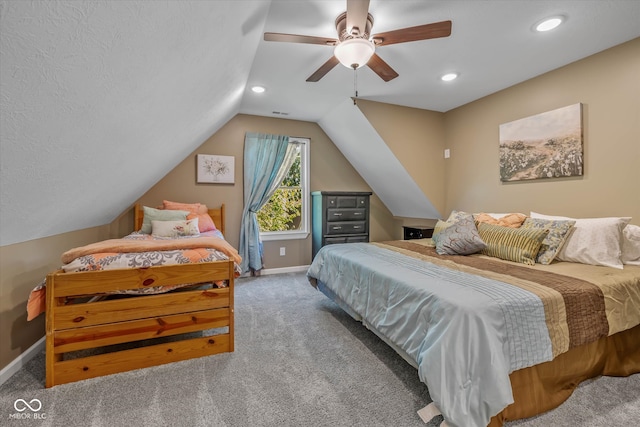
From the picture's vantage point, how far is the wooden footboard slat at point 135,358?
1679 millimetres

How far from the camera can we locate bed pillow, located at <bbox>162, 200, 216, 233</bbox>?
340 cm

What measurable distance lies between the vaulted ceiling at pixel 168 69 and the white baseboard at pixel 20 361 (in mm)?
750

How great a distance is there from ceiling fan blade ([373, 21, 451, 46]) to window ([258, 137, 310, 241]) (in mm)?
2625

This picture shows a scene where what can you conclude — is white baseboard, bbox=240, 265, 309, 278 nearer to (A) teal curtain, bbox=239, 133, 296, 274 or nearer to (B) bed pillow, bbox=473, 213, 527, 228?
(A) teal curtain, bbox=239, 133, 296, 274

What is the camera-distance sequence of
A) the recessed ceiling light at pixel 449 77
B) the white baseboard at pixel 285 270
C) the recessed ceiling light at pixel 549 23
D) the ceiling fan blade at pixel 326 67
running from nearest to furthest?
the recessed ceiling light at pixel 549 23, the ceiling fan blade at pixel 326 67, the recessed ceiling light at pixel 449 77, the white baseboard at pixel 285 270

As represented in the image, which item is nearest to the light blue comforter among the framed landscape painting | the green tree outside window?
the framed landscape painting

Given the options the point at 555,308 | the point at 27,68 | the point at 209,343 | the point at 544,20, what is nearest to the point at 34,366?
the point at 209,343

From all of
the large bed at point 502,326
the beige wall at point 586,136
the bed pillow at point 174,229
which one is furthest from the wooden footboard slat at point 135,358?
the beige wall at point 586,136

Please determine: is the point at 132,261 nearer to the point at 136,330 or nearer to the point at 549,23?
the point at 136,330

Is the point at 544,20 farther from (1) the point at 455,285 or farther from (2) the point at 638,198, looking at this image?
(1) the point at 455,285

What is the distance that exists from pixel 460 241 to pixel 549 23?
1719 millimetres

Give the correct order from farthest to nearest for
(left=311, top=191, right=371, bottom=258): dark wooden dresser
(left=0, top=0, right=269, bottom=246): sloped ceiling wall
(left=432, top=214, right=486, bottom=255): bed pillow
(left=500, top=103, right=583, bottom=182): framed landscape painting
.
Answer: (left=311, top=191, right=371, bottom=258): dark wooden dresser, (left=500, top=103, right=583, bottom=182): framed landscape painting, (left=432, top=214, right=486, bottom=255): bed pillow, (left=0, top=0, right=269, bottom=246): sloped ceiling wall

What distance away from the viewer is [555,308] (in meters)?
1.43

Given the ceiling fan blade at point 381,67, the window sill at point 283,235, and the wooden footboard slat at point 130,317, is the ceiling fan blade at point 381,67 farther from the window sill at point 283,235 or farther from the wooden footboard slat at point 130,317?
the window sill at point 283,235
